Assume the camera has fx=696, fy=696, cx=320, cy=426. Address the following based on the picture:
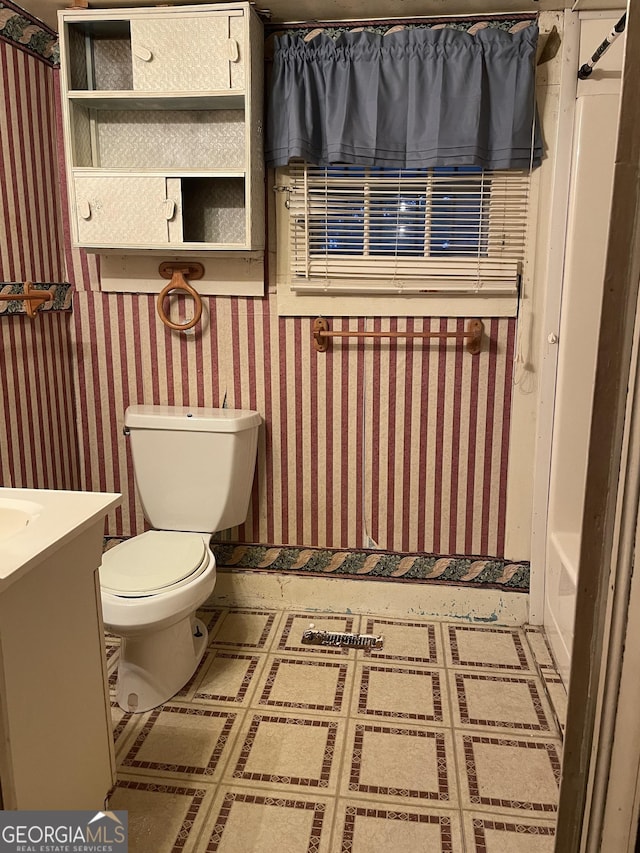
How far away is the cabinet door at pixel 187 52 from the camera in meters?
2.28

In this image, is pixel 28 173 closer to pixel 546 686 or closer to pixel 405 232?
pixel 405 232

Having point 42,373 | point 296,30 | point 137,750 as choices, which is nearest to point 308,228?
point 296,30

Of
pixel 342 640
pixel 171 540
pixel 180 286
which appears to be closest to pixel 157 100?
pixel 180 286

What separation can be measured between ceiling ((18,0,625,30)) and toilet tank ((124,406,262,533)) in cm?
140

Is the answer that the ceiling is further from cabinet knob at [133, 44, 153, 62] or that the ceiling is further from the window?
the window

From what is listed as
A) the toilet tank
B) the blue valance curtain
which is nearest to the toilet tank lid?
the toilet tank

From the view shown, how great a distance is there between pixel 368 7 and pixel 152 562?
78.2 inches

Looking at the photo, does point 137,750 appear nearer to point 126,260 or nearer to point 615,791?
point 615,791

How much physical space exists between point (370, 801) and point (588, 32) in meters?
2.50

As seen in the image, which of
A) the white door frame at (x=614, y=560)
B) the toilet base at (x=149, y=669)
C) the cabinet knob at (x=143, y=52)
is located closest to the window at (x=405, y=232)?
the cabinet knob at (x=143, y=52)

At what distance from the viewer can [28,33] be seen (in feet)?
7.94

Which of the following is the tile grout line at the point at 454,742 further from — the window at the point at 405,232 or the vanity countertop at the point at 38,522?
the window at the point at 405,232

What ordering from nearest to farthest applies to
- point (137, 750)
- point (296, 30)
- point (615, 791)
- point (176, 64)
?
1. point (615, 791)
2. point (137, 750)
3. point (176, 64)
4. point (296, 30)

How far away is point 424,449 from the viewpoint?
2721 millimetres
